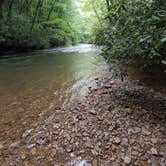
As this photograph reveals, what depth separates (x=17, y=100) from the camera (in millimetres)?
5051

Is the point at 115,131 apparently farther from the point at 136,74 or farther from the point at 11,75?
the point at 11,75

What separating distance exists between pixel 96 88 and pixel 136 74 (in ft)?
5.84

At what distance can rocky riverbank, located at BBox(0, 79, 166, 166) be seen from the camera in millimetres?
2660

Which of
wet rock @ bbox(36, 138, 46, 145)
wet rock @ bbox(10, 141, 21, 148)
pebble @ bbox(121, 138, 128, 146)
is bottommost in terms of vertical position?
pebble @ bbox(121, 138, 128, 146)

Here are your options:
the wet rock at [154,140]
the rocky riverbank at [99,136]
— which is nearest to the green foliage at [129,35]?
the rocky riverbank at [99,136]

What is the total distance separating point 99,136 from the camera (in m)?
3.14

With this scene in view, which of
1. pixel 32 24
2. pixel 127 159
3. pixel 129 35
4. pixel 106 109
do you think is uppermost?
pixel 32 24

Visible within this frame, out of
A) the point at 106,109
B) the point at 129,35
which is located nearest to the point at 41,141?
the point at 106,109

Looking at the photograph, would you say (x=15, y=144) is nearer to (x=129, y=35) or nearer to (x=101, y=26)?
(x=129, y=35)

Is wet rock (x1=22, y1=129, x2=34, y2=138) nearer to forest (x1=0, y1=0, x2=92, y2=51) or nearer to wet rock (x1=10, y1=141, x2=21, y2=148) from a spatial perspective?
wet rock (x1=10, y1=141, x2=21, y2=148)

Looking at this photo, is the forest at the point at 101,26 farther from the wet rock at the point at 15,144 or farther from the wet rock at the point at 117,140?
the wet rock at the point at 15,144

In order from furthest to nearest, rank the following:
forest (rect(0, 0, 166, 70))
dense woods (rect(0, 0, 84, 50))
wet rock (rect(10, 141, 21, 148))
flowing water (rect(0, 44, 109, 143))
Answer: dense woods (rect(0, 0, 84, 50))
flowing water (rect(0, 44, 109, 143))
wet rock (rect(10, 141, 21, 148))
forest (rect(0, 0, 166, 70))

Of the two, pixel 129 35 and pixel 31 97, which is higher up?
pixel 129 35

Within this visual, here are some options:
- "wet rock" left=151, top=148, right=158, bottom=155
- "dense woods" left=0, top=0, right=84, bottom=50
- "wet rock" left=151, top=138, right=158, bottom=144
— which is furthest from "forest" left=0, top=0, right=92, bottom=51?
"wet rock" left=151, top=148, right=158, bottom=155
